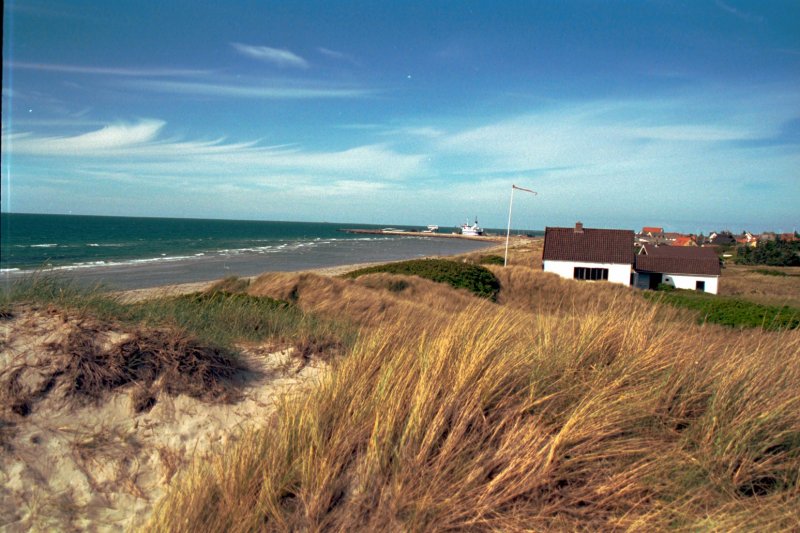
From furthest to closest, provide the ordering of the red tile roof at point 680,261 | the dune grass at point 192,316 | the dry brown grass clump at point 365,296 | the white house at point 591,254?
the red tile roof at point 680,261 < the white house at point 591,254 < the dry brown grass clump at point 365,296 < the dune grass at point 192,316

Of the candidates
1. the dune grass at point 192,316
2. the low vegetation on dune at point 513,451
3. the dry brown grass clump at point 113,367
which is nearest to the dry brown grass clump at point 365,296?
the dune grass at point 192,316

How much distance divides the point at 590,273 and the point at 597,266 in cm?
82

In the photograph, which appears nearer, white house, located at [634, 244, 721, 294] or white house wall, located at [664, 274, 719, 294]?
white house wall, located at [664, 274, 719, 294]

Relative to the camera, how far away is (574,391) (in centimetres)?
426

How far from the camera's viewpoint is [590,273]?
45.3 m

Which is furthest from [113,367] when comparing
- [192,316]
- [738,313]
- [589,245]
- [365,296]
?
[589,245]

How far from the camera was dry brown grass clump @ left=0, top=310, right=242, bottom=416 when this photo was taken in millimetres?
4816

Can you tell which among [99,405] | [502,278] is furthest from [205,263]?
[99,405]

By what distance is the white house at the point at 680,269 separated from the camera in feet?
159

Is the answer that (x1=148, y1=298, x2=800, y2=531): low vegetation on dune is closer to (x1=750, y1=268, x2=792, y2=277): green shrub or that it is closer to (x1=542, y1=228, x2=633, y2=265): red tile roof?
(x1=542, y1=228, x2=633, y2=265): red tile roof

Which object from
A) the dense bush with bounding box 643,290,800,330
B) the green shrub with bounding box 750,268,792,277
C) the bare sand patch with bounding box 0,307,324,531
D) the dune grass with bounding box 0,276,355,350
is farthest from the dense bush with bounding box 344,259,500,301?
the green shrub with bounding box 750,268,792,277

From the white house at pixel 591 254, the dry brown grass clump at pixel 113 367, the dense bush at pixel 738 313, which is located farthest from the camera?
the white house at pixel 591 254

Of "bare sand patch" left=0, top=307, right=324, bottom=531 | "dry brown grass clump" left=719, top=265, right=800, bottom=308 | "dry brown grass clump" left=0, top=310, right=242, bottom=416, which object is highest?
"dry brown grass clump" left=0, top=310, right=242, bottom=416

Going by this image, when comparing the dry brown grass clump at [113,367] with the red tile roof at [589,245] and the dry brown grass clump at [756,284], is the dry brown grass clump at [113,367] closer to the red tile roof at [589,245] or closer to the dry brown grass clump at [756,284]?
the red tile roof at [589,245]
